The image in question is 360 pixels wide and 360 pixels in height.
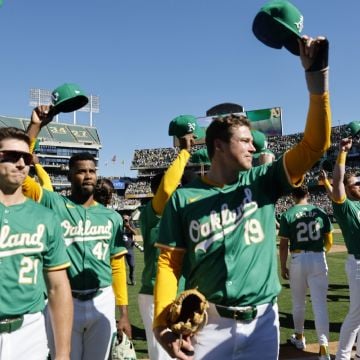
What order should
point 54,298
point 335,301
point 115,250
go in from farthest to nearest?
1. point 335,301
2. point 115,250
3. point 54,298

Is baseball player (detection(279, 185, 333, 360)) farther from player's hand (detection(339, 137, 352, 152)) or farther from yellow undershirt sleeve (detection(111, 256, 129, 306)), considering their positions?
yellow undershirt sleeve (detection(111, 256, 129, 306))

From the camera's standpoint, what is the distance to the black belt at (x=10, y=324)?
8.41 feet

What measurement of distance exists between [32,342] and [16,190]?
0.89m

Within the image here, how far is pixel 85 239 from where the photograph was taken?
4016mm

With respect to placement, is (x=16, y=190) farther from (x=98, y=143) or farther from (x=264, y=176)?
(x=98, y=143)

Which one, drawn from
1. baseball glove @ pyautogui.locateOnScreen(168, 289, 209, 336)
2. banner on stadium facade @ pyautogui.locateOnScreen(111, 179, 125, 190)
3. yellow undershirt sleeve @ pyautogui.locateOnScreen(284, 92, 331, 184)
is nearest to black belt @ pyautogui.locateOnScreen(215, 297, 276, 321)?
baseball glove @ pyautogui.locateOnScreen(168, 289, 209, 336)

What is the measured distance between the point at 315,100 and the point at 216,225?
897 mm

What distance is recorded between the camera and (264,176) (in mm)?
2861

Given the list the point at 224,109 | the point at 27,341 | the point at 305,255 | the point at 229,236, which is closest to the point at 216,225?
the point at 229,236

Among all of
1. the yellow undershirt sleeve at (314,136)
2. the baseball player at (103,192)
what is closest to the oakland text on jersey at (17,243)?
the yellow undershirt sleeve at (314,136)

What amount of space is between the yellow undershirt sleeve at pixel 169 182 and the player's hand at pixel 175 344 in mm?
1511

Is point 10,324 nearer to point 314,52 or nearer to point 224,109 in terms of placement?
point 314,52

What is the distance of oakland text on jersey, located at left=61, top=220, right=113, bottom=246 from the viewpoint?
13.1 ft

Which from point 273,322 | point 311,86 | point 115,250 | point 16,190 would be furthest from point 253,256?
point 115,250
